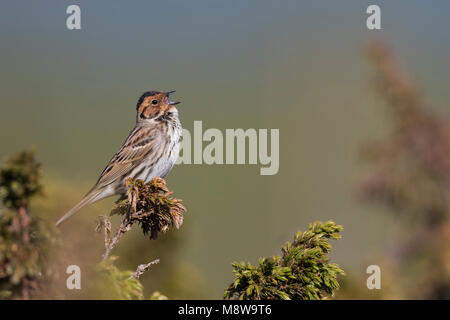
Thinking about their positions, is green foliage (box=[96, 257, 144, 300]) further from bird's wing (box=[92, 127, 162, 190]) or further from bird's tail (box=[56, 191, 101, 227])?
bird's wing (box=[92, 127, 162, 190])

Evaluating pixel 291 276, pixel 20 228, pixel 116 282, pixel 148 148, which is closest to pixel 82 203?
pixel 148 148

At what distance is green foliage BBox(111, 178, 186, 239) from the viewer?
340 centimetres

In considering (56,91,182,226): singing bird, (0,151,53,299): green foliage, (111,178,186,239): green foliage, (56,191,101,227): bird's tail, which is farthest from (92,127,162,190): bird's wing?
(0,151,53,299): green foliage

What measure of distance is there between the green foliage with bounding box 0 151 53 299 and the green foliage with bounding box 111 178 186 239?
1340 millimetres

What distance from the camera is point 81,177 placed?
15.9 feet

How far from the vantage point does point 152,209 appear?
11.4ft

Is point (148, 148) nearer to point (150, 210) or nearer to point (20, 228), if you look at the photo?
point (150, 210)

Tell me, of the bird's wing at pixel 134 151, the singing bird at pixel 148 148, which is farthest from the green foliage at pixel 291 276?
the bird's wing at pixel 134 151

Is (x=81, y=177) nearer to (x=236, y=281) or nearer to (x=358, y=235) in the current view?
(x=236, y=281)

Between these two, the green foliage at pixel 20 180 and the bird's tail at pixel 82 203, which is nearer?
the green foliage at pixel 20 180

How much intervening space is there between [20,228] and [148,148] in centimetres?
367

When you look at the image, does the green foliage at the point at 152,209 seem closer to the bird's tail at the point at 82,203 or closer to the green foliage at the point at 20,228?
the bird's tail at the point at 82,203

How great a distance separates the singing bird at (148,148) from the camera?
5.32m

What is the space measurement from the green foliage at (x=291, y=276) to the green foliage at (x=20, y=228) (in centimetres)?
106
